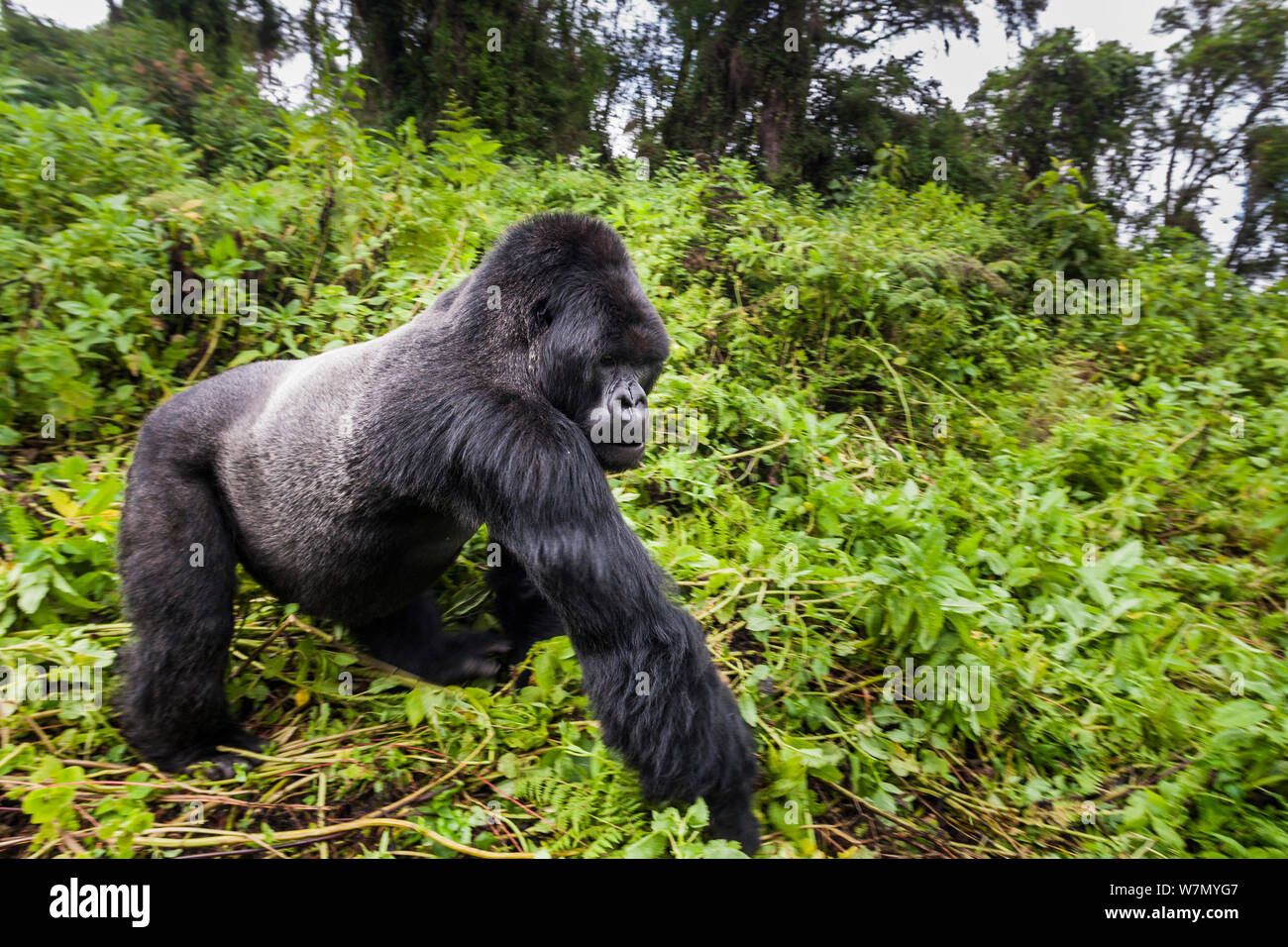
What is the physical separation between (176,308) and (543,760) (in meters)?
3.26

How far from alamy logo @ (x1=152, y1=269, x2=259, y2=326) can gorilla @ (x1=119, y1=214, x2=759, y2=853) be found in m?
1.47

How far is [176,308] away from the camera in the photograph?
13.0 ft

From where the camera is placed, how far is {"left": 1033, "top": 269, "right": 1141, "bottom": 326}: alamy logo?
604 cm

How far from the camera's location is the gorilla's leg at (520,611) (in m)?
3.01

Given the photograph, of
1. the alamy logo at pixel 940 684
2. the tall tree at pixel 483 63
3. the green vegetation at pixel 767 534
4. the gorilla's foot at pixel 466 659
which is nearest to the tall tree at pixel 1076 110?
the green vegetation at pixel 767 534

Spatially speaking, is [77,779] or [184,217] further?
[184,217]

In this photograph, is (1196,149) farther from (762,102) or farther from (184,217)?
(184,217)

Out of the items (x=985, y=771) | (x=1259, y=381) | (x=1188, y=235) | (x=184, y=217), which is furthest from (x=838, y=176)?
(x=985, y=771)

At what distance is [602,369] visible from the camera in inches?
95.5

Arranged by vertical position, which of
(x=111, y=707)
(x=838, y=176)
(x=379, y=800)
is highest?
(x=838, y=176)

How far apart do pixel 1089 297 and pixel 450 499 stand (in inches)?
244

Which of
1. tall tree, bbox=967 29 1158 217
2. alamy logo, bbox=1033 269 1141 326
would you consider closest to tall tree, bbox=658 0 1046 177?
tall tree, bbox=967 29 1158 217
